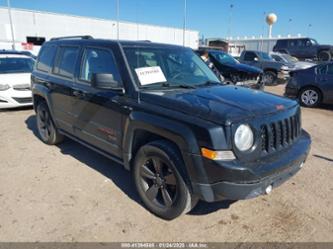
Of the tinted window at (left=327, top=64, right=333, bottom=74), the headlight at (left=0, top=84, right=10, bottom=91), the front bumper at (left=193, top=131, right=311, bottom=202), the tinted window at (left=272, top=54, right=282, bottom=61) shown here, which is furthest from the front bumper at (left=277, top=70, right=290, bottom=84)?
the front bumper at (left=193, top=131, right=311, bottom=202)

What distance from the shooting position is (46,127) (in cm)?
553

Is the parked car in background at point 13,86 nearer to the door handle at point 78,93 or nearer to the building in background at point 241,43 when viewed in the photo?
the door handle at point 78,93

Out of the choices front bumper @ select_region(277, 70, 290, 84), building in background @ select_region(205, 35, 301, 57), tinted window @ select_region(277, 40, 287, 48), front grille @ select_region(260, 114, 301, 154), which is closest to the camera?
front grille @ select_region(260, 114, 301, 154)

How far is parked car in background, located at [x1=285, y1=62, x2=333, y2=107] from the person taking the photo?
930cm

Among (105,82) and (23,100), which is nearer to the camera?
(105,82)

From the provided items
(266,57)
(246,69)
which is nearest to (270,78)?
(266,57)

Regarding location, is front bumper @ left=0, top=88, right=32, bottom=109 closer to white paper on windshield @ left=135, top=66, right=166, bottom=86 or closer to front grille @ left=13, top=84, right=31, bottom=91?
front grille @ left=13, top=84, right=31, bottom=91

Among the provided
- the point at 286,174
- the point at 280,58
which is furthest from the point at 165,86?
the point at 280,58

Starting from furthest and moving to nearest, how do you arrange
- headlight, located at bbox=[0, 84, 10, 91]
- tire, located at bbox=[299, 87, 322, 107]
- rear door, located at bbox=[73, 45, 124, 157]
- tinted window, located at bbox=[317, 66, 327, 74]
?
tire, located at bbox=[299, 87, 322, 107] < tinted window, located at bbox=[317, 66, 327, 74] < headlight, located at bbox=[0, 84, 10, 91] < rear door, located at bbox=[73, 45, 124, 157]

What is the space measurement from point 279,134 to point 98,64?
2414 mm

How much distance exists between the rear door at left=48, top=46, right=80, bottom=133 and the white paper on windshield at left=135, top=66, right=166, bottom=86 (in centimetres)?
133

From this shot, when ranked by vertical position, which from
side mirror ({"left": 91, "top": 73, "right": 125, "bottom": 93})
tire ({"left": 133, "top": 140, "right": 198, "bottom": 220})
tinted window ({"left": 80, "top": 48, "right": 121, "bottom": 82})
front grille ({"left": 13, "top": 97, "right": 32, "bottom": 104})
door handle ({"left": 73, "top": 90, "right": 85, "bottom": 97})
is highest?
tinted window ({"left": 80, "top": 48, "right": 121, "bottom": 82})

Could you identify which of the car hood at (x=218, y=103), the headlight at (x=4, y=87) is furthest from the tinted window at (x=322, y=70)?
the headlight at (x=4, y=87)

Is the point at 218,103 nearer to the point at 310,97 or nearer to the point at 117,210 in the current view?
the point at 117,210
